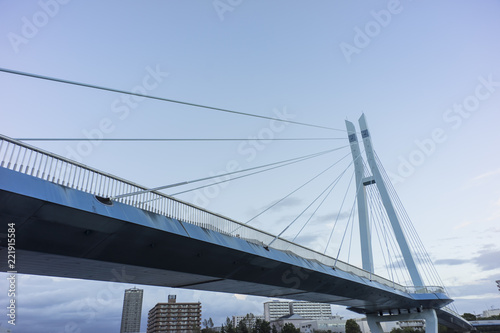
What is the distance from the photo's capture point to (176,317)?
133 meters

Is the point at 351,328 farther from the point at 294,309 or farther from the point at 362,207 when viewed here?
the point at 294,309

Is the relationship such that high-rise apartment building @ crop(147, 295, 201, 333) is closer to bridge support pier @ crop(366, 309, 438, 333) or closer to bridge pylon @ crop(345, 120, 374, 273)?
bridge support pier @ crop(366, 309, 438, 333)

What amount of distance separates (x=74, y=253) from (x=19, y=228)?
255 cm

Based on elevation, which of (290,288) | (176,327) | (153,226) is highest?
(153,226)

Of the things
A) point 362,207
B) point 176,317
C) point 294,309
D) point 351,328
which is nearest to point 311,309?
point 294,309

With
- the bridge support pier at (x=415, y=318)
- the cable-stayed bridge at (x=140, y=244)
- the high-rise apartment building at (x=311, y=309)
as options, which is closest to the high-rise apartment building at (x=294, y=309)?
the high-rise apartment building at (x=311, y=309)

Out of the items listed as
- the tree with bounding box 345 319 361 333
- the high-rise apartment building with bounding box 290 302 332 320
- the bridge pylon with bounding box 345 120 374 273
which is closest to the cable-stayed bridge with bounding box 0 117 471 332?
the bridge pylon with bounding box 345 120 374 273

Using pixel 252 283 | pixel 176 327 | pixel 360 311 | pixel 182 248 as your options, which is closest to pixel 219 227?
pixel 182 248

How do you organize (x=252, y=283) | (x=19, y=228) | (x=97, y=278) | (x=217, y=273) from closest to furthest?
(x=19, y=228)
(x=97, y=278)
(x=217, y=273)
(x=252, y=283)

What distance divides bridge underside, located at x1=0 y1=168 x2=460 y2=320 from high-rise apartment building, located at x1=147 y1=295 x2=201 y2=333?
123 m

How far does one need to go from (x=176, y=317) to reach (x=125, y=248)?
136379mm

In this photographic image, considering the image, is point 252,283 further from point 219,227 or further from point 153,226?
point 153,226

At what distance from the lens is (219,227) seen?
15.4m

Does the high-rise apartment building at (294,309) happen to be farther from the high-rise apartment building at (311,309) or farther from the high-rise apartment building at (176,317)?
the high-rise apartment building at (176,317)
